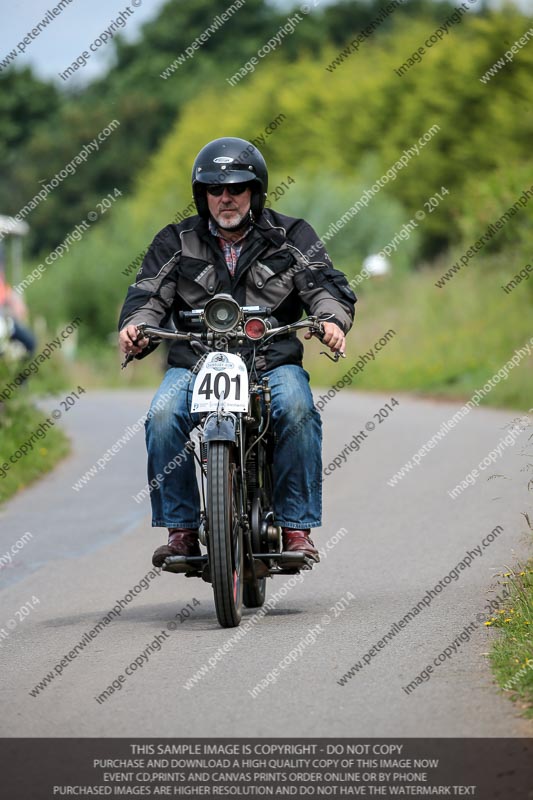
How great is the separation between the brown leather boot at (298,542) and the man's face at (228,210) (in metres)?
1.40

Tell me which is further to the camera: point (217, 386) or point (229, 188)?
point (229, 188)

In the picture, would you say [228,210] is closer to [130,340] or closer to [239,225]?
[239,225]

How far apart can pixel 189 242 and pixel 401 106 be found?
119ft

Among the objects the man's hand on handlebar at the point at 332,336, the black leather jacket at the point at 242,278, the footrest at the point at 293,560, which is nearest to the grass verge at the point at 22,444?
the black leather jacket at the point at 242,278

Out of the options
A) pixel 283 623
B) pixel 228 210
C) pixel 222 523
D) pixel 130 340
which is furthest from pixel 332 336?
pixel 283 623

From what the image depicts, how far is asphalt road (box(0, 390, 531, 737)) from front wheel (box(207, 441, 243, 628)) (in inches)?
8.5

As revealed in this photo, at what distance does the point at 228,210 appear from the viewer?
722 cm

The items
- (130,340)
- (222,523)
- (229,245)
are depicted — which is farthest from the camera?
(229,245)

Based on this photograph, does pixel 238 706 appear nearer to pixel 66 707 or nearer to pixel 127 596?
pixel 66 707

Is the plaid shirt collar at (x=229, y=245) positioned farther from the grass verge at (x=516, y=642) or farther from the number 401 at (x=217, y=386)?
the grass verge at (x=516, y=642)

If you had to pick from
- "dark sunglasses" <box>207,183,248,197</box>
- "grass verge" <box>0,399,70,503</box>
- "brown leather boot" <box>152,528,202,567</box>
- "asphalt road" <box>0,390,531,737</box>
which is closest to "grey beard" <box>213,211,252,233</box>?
"dark sunglasses" <box>207,183,248,197</box>

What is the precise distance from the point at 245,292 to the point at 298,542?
1.15 meters

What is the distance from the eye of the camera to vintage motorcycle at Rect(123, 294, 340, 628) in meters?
6.57
